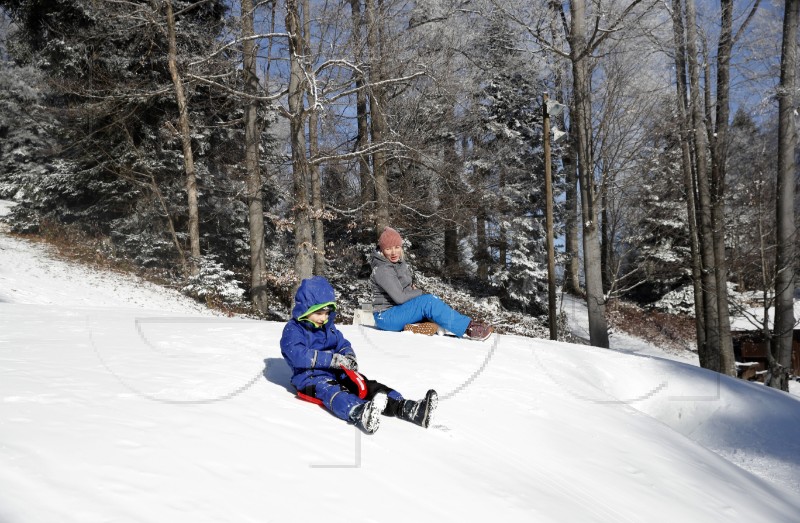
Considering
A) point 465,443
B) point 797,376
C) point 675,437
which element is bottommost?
point 797,376

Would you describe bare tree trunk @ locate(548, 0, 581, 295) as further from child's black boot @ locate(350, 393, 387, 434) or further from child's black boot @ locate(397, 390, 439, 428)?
child's black boot @ locate(350, 393, 387, 434)

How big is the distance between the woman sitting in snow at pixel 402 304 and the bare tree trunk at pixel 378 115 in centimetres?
587

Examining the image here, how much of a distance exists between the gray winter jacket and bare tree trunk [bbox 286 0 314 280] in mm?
4225

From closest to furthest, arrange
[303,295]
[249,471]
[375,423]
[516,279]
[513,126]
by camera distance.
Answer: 1. [249,471]
2. [375,423]
3. [303,295]
4. [516,279]
5. [513,126]

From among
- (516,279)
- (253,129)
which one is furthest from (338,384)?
(516,279)

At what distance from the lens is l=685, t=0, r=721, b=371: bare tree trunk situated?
12930mm

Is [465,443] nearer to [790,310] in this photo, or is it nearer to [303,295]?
[303,295]

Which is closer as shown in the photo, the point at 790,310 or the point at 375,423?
the point at 375,423

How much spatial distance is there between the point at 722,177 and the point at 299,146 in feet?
32.3

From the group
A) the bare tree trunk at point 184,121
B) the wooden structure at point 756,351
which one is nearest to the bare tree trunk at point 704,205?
the wooden structure at point 756,351

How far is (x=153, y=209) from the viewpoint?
15.5 metres

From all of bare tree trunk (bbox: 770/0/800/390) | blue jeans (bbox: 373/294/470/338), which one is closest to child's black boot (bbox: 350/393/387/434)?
blue jeans (bbox: 373/294/470/338)

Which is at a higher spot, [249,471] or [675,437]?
[249,471]

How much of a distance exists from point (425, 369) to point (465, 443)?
1641 mm
